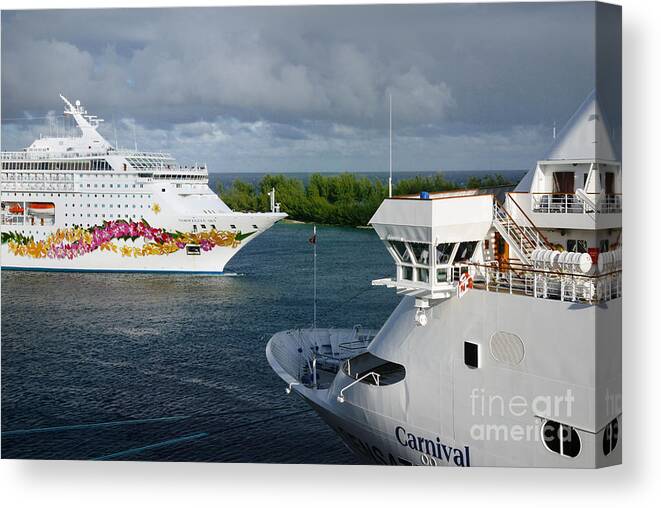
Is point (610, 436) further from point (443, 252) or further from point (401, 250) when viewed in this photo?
point (401, 250)

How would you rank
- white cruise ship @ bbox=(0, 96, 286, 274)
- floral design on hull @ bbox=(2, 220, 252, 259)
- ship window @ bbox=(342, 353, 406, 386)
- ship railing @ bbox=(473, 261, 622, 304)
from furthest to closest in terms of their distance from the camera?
white cruise ship @ bbox=(0, 96, 286, 274)
floral design on hull @ bbox=(2, 220, 252, 259)
ship window @ bbox=(342, 353, 406, 386)
ship railing @ bbox=(473, 261, 622, 304)

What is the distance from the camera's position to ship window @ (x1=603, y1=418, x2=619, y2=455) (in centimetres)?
662

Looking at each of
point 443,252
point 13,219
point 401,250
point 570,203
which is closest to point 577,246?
point 570,203

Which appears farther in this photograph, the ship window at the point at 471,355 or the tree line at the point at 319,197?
the tree line at the point at 319,197

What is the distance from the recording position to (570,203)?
667cm

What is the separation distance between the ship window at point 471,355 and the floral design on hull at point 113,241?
653 inches

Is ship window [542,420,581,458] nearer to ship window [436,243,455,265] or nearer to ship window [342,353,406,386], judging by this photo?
ship window [342,353,406,386]

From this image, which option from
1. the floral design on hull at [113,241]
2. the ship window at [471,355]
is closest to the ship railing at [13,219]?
the floral design on hull at [113,241]

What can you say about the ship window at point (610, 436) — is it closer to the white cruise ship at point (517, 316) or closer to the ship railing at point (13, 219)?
the white cruise ship at point (517, 316)

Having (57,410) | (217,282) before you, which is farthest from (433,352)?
(217,282)

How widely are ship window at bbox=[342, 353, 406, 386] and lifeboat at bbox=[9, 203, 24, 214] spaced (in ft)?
56.1

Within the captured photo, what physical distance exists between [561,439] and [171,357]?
7.58 m

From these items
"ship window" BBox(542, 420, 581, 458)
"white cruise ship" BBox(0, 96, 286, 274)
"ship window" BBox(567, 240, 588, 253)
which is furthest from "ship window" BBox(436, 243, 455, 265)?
"white cruise ship" BBox(0, 96, 286, 274)

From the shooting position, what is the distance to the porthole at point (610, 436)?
6617mm
